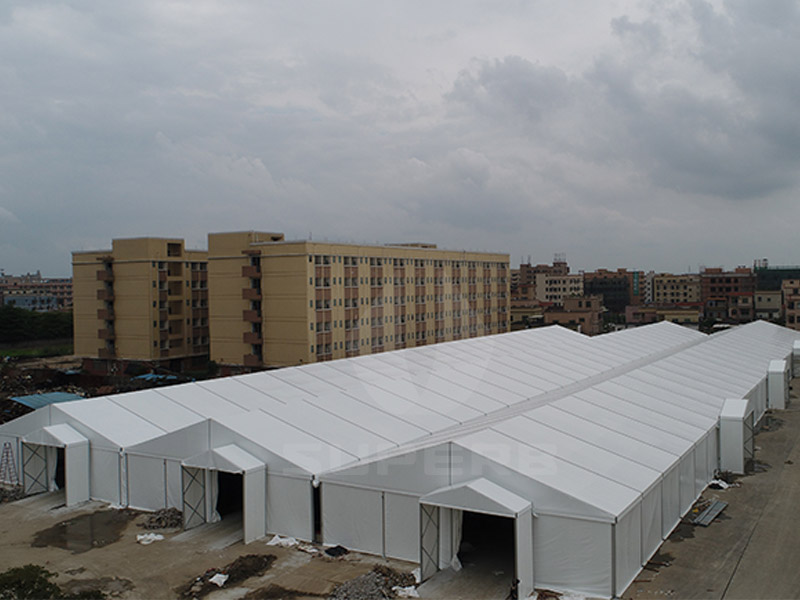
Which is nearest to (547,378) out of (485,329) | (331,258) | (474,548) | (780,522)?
(780,522)

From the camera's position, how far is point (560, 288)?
110438 millimetres

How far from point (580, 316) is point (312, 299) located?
1652 inches

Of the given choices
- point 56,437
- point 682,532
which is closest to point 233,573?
point 56,437

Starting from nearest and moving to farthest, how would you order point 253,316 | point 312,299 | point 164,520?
point 164,520
point 312,299
point 253,316

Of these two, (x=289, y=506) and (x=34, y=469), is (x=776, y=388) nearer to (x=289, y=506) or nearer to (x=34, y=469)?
(x=289, y=506)

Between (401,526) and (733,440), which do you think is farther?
(733,440)

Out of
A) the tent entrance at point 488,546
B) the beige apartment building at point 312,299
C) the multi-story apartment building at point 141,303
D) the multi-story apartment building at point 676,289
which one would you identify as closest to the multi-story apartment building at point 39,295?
the multi-story apartment building at point 141,303

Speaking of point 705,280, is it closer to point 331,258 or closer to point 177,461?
point 331,258

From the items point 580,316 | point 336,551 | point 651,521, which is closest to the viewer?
point 651,521

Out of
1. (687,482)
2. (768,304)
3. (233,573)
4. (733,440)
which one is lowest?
(233,573)

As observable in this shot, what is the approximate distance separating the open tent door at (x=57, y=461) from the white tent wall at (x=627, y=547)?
40.7ft

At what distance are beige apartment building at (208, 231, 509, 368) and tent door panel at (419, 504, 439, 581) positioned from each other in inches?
1068

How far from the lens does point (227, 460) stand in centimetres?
1358

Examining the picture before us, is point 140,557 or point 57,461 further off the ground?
point 57,461
